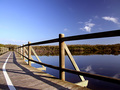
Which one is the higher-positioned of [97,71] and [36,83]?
[36,83]

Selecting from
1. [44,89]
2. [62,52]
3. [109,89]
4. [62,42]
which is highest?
[62,42]

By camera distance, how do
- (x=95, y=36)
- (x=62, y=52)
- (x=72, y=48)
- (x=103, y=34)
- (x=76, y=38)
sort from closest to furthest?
(x=103, y=34)
(x=95, y=36)
(x=76, y=38)
(x=62, y=52)
(x=72, y=48)

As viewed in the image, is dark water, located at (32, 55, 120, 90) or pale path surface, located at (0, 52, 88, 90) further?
dark water, located at (32, 55, 120, 90)

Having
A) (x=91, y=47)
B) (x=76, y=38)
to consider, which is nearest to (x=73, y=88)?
(x=76, y=38)

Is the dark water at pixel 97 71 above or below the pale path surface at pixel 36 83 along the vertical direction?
below

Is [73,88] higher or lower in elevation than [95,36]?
lower

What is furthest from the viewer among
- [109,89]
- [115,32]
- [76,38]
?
[109,89]

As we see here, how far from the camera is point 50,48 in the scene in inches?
1636

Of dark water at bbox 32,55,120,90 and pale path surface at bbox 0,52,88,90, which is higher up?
pale path surface at bbox 0,52,88,90

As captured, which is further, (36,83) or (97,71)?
(97,71)

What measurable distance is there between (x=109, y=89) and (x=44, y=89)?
4.60 meters

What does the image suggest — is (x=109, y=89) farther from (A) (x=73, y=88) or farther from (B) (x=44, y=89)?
(B) (x=44, y=89)

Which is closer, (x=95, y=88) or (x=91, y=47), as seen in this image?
(x=95, y=88)

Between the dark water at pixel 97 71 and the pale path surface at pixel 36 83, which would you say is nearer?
the pale path surface at pixel 36 83
